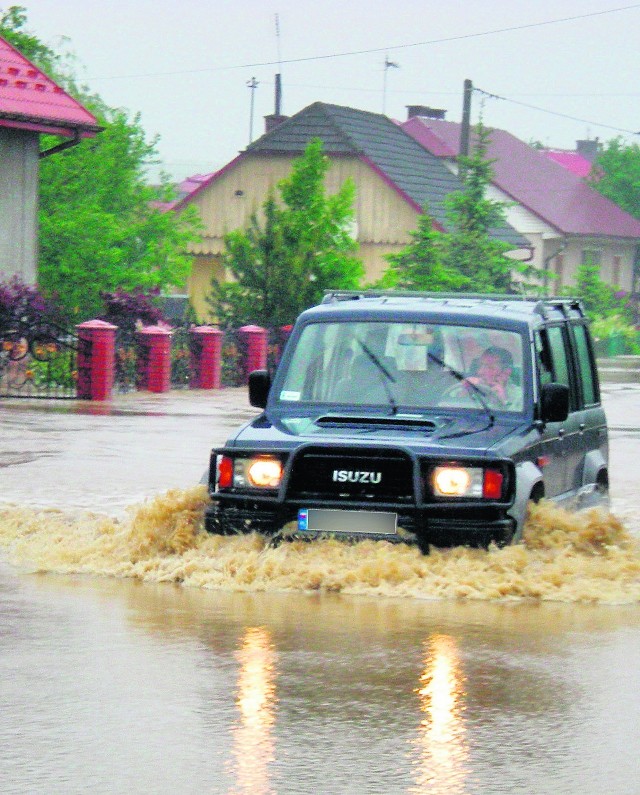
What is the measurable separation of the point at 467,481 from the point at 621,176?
84.5 meters

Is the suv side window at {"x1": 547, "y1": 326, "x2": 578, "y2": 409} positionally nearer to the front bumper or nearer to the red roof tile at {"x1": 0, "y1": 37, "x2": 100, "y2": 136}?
the front bumper

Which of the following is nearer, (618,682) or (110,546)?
(618,682)

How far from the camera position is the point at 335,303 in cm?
1181

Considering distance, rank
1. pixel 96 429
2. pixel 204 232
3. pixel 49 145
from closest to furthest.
→ pixel 96 429 → pixel 49 145 → pixel 204 232

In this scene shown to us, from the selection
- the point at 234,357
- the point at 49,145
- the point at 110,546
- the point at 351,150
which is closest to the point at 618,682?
the point at 110,546

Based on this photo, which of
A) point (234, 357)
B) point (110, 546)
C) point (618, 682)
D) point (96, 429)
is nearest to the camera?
point (618, 682)

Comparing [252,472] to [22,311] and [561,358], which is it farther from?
[22,311]

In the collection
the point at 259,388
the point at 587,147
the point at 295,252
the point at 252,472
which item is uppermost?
the point at 587,147

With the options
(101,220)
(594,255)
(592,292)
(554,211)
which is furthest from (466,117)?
(594,255)

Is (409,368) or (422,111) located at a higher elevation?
(422,111)

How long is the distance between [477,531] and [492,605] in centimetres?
41

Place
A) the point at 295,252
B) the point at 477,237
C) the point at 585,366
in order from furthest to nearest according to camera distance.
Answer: the point at 477,237, the point at 295,252, the point at 585,366

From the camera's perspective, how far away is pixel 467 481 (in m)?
9.87

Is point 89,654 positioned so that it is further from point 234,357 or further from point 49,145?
point 49,145
